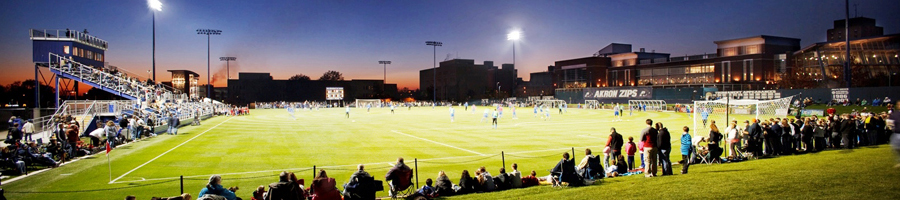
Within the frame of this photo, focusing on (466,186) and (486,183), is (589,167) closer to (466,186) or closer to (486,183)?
(486,183)

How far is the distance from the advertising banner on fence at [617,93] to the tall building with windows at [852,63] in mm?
22604

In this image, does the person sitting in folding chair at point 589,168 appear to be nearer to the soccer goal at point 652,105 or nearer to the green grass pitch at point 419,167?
the green grass pitch at point 419,167

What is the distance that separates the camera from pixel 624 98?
261 feet

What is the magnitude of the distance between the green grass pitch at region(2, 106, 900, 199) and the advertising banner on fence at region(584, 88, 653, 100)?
5462cm

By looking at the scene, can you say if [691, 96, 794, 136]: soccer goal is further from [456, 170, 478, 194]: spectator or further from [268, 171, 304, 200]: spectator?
[268, 171, 304, 200]: spectator

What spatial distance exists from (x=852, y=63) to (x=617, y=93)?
107 ft

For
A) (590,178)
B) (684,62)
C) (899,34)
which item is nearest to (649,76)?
(684,62)

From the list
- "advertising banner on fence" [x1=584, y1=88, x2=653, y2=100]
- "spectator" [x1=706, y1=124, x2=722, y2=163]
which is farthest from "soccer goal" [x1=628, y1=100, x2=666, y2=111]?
"spectator" [x1=706, y1=124, x2=722, y2=163]

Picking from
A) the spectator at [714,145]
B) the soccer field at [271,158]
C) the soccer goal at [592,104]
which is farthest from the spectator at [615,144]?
the soccer goal at [592,104]

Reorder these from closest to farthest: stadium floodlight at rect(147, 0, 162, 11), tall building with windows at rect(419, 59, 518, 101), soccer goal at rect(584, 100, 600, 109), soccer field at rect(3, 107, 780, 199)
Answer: soccer field at rect(3, 107, 780, 199) → stadium floodlight at rect(147, 0, 162, 11) → soccer goal at rect(584, 100, 600, 109) → tall building with windows at rect(419, 59, 518, 101)

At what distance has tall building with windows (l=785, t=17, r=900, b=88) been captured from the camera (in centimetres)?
6494

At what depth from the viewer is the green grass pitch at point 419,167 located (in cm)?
966

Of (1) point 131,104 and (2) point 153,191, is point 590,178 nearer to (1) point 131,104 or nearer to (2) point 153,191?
(2) point 153,191

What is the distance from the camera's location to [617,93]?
81.3 metres
